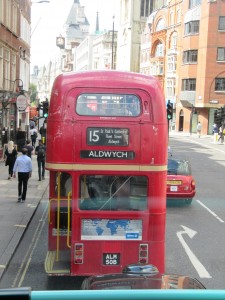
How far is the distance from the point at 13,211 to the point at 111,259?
6.49 metres

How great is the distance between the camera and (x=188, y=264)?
345 inches

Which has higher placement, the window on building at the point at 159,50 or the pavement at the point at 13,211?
the window on building at the point at 159,50

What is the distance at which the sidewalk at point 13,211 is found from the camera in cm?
930

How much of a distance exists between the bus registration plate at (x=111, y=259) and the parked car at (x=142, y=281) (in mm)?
1762

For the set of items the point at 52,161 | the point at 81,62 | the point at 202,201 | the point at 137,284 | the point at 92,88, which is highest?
the point at 81,62

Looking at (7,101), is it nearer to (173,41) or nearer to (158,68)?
(173,41)

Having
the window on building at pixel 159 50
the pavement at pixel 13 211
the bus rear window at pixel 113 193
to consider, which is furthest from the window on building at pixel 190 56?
the bus rear window at pixel 113 193

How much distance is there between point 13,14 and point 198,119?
114ft

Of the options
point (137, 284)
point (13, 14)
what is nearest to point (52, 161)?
point (137, 284)

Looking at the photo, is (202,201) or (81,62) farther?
(81,62)

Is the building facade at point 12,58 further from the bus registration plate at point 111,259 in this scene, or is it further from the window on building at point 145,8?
the window on building at point 145,8

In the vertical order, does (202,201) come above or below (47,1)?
below

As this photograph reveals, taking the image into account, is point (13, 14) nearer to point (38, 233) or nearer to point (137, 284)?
point (38, 233)

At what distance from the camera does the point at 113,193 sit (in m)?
7.11
